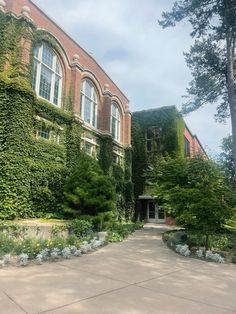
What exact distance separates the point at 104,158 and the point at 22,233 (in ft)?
42.3

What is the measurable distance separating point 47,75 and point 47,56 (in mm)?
1228

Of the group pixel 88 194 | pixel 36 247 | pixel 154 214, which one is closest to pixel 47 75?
pixel 88 194

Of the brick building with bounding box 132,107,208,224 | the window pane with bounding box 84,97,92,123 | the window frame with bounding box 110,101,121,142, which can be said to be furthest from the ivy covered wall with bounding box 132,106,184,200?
the window pane with bounding box 84,97,92,123

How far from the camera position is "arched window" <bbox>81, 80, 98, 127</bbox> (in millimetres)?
22922

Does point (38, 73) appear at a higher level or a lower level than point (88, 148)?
higher

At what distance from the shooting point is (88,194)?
15852 millimetres

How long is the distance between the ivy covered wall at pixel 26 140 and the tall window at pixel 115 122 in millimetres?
8159

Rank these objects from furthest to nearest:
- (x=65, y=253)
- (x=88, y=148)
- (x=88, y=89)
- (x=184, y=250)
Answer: (x=88, y=89)
(x=88, y=148)
(x=184, y=250)
(x=65, y=253)

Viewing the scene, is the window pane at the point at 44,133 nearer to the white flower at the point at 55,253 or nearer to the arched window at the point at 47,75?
the arched window at the point at 47,75

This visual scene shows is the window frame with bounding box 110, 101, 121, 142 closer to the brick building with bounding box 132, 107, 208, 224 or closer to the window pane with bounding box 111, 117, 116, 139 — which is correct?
the window pane with bounding box 111, 117, 116, 139

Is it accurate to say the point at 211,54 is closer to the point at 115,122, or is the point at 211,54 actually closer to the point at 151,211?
the point at 115,122

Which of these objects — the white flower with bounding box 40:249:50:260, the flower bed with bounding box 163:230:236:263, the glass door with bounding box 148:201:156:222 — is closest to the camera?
the white flower with bounding box 40:249:50:260

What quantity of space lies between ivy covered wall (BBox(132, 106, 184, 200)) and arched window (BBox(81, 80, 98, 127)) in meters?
9.48

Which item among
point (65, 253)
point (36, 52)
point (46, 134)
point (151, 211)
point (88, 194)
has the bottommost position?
point (65, 253)
